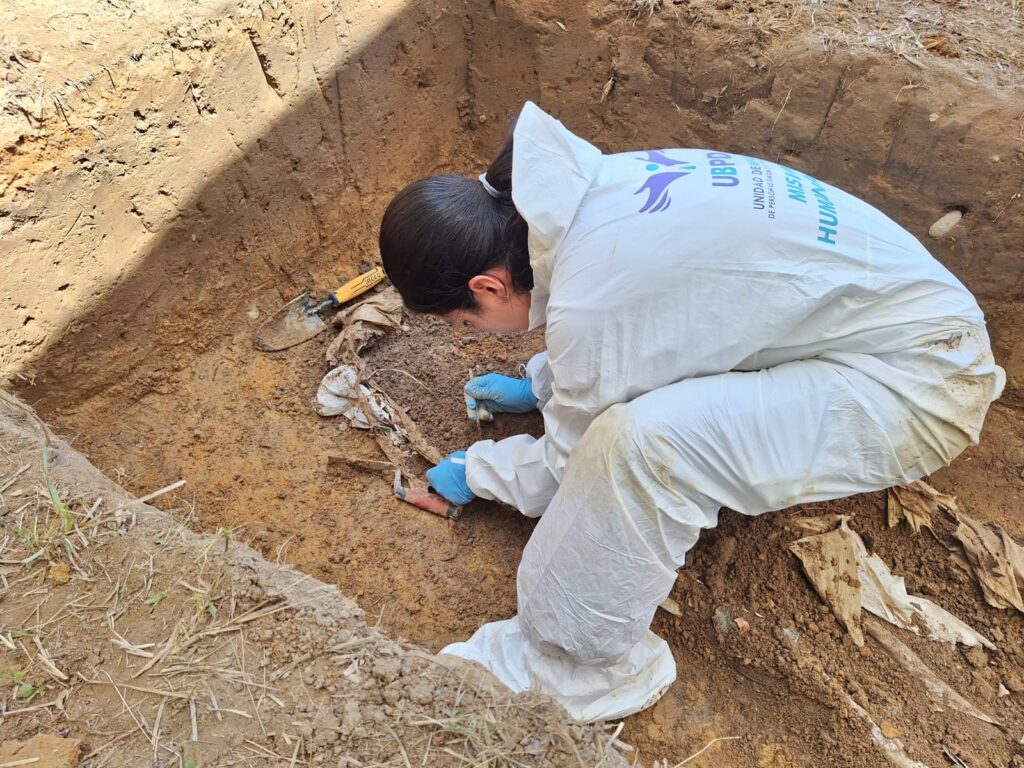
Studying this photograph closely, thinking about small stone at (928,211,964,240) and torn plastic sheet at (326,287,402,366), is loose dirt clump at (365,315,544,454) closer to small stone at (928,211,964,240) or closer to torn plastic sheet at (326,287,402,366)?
torn plastic sheet at (326,287,402,366)

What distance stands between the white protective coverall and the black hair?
9cm

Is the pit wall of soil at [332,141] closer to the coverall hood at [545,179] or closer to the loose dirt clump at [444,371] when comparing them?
the loose dirt clump at [444,371]

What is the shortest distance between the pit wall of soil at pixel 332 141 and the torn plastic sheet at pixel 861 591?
3.39 feet

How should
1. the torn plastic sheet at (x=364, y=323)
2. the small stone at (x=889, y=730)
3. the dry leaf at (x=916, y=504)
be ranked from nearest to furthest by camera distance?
the small stone at (x=889, y=730), the dry leaf at (x=916, y=504), the torn plastic sheet at (x=364, y=323)

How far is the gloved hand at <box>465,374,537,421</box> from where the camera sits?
8.11ft

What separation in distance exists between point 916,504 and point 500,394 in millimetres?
1396

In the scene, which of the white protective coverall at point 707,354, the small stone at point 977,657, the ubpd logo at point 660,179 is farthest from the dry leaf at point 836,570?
the ubpd logo at point 660,179

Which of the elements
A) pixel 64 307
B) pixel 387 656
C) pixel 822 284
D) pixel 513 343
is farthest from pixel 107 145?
pixel 822 284

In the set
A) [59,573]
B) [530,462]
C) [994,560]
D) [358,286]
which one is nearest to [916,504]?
[994,560]

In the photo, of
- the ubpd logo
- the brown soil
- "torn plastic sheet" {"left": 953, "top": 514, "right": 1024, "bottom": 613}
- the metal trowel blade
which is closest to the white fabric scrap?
the brown soil

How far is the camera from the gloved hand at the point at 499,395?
8.11ft

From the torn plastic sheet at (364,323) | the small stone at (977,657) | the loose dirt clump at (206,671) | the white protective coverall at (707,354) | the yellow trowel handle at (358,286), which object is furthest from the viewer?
the yellow trowel handle at (358,286)

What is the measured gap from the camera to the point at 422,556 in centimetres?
218

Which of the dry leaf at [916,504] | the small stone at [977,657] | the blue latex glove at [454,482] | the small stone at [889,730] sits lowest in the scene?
the small stone at [889,730]
